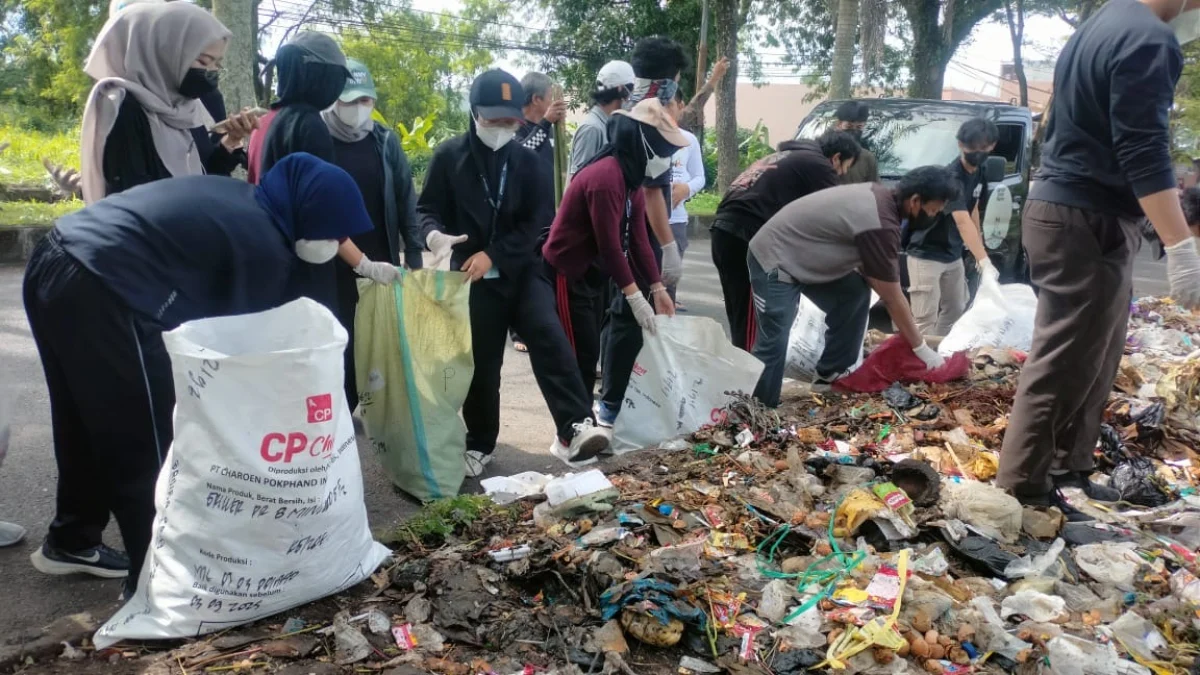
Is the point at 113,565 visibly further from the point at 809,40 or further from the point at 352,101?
the point at 809,40

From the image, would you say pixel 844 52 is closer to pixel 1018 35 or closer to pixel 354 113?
pixel 354 113

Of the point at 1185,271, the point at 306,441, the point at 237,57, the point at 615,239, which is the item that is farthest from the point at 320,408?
the point at 237,57

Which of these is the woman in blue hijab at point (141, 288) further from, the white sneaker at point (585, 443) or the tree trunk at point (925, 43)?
the tree trunk at point (925, 43)

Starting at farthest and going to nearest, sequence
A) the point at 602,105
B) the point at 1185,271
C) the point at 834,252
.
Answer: the point at 602,105, the point at 834,252, the point at 1185,271

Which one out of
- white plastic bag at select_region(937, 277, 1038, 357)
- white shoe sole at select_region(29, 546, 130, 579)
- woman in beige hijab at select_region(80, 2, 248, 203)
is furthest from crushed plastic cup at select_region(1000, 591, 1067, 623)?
woman in beige hijab at select_region(80, 2, 248, 203)

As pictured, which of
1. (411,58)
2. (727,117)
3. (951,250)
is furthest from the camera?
(411,58)

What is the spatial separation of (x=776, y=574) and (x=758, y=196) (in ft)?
8.60

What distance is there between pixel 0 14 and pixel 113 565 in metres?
41.0

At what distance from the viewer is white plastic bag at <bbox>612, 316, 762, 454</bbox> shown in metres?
4.41

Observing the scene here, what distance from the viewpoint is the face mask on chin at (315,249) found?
2.90m

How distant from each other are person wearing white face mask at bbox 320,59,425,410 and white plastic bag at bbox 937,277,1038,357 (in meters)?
3.26

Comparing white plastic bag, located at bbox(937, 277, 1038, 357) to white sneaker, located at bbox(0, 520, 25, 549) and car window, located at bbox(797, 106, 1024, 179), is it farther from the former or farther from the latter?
white sneaker, located at bbox(0, 520, 25, 549)

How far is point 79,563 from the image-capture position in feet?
9.71

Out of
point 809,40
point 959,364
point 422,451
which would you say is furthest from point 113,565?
point 809,40
